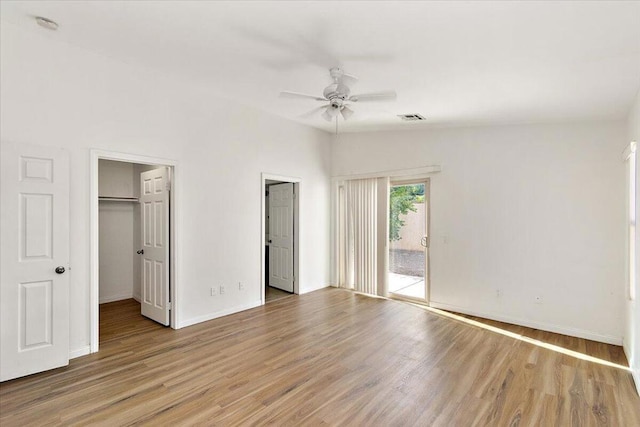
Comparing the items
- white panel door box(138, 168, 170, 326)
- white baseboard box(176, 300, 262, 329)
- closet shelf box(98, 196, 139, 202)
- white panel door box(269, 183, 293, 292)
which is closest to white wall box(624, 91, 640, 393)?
white baseboard box(176, 300, 262, 329)

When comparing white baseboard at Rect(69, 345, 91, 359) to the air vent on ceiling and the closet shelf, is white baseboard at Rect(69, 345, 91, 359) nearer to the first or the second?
the closet shelf

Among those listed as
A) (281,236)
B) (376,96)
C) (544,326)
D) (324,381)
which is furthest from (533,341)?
(281,236)

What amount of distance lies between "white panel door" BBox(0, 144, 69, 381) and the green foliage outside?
4.65 m

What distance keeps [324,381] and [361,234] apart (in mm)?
3477

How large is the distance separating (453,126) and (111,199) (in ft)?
18.6

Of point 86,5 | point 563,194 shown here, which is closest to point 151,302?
point 86,5

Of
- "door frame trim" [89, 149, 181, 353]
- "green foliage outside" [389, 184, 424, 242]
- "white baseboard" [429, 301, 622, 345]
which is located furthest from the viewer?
"green foliage outside" [389, 184, 424, 242]

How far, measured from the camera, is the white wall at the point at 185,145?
3074mm

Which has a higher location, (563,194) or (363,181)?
(363,181)

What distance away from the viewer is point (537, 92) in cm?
332

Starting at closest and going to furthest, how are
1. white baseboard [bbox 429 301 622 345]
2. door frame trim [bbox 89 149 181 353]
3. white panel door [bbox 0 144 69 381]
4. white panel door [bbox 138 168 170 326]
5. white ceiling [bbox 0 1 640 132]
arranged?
white ceiling [bbox 0 1 640 132] < white panel door [bbox 0 144 69 381] < door frame trim [bbox 89 149 181 353] < white baseboard [bbox 429 301 622 345] < white panel door [bbox 138 168 170 326]

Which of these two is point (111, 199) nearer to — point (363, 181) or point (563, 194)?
point (363, 181)

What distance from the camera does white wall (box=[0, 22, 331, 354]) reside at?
307 centimetres

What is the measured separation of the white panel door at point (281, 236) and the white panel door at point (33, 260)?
3501 millimetres
